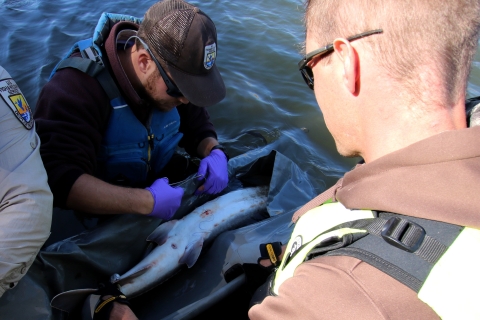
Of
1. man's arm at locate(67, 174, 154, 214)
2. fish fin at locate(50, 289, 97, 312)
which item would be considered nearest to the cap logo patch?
man's arm at locate(67, 174, 154, 214)

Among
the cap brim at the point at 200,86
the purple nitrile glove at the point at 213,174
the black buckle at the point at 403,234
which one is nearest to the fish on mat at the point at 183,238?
the purple nitrile glove at the point at 213,174

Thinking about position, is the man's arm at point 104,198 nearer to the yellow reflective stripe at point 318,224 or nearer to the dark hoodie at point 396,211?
the yellow reflective stripe at point 318,224

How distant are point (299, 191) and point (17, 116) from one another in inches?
102

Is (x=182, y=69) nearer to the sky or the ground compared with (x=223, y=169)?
nearer to the sky

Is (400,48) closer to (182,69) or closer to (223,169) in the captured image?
(182,69)

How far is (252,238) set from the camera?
9.71 ft

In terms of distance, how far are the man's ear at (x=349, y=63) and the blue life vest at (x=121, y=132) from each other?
194 centimetres

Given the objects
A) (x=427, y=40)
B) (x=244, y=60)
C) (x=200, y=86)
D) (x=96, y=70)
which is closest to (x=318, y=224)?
(x=427, y=40)

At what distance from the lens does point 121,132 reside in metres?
2.96

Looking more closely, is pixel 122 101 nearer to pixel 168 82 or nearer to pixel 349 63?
pixel 168 82

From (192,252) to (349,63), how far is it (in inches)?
81.8

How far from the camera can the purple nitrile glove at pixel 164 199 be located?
115 inches

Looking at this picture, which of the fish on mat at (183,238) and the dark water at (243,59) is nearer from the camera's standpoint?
the fish on mat at (183,238)

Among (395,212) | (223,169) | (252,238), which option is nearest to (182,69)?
(223,169)
